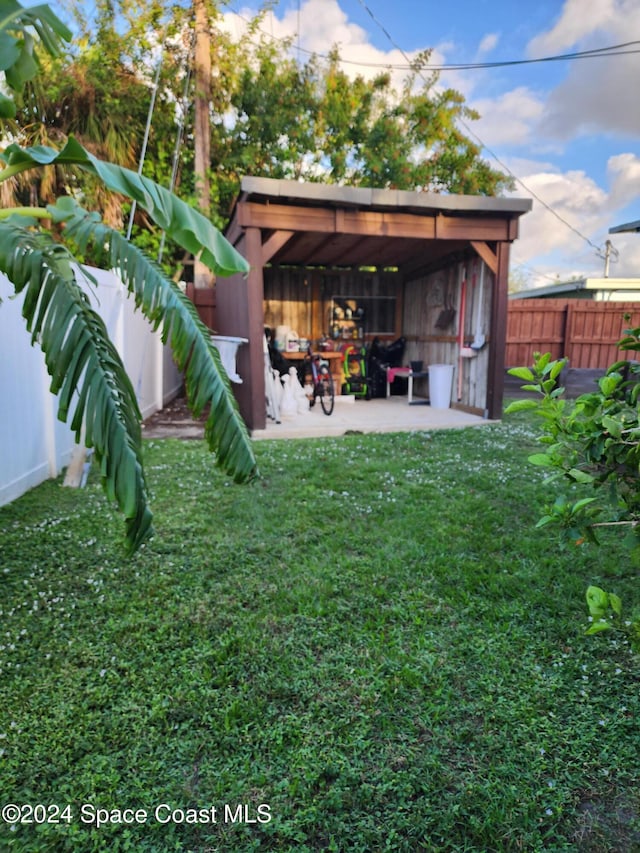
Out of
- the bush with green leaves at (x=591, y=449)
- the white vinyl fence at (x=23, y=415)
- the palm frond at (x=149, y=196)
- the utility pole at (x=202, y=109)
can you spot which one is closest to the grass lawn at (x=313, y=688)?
the white vinyl fence at (x=23, y=415)

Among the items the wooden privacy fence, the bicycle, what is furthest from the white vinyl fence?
the wooden privacy fence

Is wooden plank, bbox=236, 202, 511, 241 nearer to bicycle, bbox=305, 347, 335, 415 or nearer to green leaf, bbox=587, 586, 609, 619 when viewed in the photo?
bicycle, bbox=305, 347, 335, 415

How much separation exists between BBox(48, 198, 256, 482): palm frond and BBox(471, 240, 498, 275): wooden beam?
18.8 feet

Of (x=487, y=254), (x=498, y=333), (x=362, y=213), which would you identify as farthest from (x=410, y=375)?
(x=362, y=213)

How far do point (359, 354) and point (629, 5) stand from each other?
751 centimetres

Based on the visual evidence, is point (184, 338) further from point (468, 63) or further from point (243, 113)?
point (468, 63)

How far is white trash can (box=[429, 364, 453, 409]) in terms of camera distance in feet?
27.8

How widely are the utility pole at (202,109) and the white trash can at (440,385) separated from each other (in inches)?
202

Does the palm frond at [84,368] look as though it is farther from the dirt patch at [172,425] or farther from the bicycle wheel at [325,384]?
the bicycle wheel at [325,384]

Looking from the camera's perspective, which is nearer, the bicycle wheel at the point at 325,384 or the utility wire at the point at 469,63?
the bicycle wheel at the point at 325,384

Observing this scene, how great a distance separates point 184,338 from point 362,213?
4972mm

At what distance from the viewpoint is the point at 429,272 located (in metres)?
9.47

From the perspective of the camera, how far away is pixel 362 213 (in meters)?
6.25

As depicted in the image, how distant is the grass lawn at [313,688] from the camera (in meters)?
1.39
